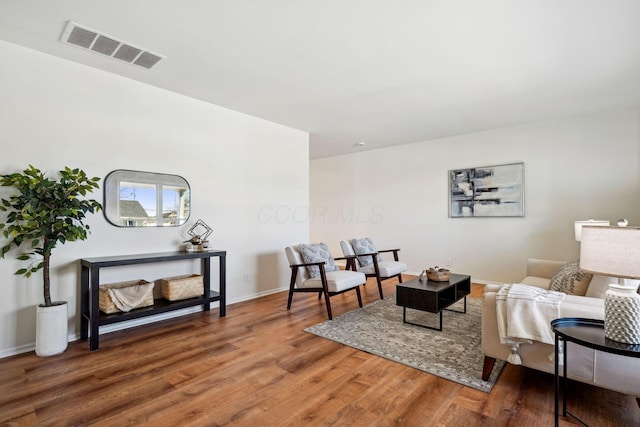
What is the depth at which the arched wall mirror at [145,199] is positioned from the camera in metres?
3.17

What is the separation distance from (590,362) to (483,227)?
12.2ft

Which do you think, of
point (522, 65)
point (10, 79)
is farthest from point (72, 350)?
point (522, 65)

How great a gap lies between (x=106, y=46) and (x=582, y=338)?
3.76 meters

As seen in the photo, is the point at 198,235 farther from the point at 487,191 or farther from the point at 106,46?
the point at 487,191

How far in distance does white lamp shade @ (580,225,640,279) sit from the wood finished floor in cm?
91

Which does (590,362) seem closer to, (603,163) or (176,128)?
(603,163)

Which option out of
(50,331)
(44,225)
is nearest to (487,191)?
(44,225)

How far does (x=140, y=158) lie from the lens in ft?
11.0

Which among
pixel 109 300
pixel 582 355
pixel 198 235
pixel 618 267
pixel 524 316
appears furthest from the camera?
pixel 198 235

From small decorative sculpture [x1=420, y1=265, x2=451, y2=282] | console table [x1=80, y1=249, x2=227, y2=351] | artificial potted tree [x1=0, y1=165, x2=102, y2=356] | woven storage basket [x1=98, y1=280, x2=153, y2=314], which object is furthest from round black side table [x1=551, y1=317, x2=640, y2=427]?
artificial potted tree [x1=0, y1=165, x2=102, y2=356]

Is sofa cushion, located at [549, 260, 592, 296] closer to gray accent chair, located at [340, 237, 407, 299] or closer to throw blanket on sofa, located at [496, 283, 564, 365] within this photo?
throw blanket on sofa, located at [496, 283, 564, 365]

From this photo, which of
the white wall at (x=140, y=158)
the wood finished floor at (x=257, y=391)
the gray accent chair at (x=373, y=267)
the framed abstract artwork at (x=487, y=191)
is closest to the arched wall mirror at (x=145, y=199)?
the white wall at (x=140, y=158)

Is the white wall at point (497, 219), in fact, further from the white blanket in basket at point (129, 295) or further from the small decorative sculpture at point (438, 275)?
the white blanket in basket at point (129, 295)

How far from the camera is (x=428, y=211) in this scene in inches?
231
